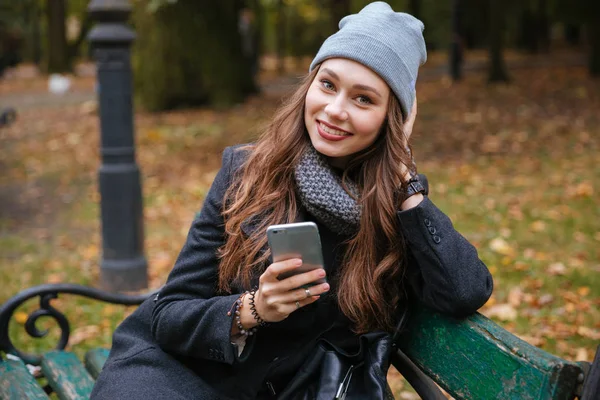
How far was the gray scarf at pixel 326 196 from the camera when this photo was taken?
2.18 meters

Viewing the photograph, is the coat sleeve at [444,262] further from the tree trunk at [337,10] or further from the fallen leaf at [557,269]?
the tree trunk at [337,10]

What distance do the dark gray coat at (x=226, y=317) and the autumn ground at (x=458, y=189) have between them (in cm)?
68

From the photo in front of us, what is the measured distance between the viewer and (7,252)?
7016 mm

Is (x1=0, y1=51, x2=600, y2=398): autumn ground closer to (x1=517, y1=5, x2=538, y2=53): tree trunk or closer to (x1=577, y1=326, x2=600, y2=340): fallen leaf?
(x1=577, y1=326, x2=600, y2=340): fallen leaf

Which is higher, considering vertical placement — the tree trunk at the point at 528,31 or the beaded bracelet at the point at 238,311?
the beaded bracelet at the point at 238,311

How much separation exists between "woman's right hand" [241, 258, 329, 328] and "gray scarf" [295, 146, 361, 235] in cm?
24

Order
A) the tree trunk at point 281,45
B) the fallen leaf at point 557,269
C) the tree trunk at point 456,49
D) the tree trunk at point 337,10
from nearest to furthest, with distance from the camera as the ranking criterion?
the fallen leaf at point 557,269
the tree trunk at point 337,10
the tree trunk at point 456,49
the tree trunk at point 281,45

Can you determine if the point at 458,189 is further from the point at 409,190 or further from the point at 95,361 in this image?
the point at 409,190

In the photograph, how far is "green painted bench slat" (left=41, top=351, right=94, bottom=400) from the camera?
2.91m

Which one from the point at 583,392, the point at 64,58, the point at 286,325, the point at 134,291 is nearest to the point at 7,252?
the point at 134,291

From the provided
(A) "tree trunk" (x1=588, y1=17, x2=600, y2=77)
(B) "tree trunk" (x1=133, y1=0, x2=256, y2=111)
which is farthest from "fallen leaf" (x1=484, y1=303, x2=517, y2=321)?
(A) "tree trunk" (x1=588, y1=17, x2=600, y2=77)

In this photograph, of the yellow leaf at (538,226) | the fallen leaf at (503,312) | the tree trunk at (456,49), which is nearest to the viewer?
the fallen leaf at (503,312)

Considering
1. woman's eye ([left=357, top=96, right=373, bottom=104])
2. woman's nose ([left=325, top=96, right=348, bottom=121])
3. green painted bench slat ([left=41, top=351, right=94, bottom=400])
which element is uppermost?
woman's eye ([left=357, top=96, right=373, bottom=104])

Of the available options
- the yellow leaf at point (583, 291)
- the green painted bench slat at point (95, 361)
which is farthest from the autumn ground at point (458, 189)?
the green painted bench slat at point (95, 361)
